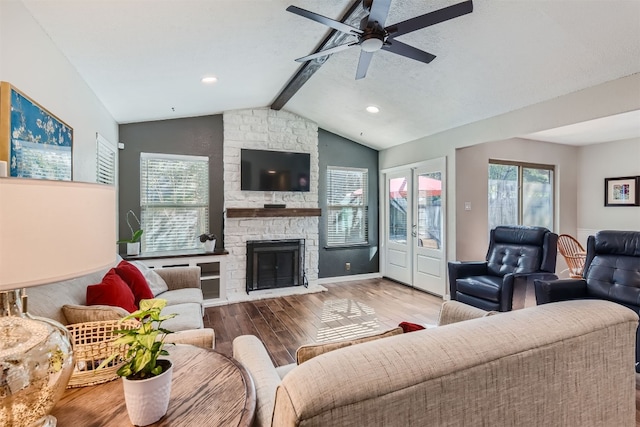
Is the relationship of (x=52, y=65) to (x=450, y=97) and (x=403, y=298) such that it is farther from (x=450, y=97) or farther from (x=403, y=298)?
(x=403, y=298)

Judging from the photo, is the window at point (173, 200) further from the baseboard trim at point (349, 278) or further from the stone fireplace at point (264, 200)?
the baseboard trim at point (349, 278)

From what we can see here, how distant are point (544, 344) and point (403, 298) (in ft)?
12.1

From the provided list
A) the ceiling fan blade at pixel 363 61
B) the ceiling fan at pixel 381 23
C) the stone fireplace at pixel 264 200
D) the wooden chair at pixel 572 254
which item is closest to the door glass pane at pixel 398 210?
the stone fireplace at pixel 264 200

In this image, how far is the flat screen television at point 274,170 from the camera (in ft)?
15.4

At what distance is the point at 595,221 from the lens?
217 inches

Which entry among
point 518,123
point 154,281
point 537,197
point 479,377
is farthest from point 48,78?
point 537,197

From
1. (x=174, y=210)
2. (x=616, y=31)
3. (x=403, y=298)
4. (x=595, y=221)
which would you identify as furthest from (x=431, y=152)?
(x=174, y=210)

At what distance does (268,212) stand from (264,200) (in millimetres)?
250

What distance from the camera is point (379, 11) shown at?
1.97 metres

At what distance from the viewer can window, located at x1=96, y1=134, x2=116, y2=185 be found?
3.20 m

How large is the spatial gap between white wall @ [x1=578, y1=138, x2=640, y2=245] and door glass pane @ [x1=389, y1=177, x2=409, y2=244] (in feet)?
10.7

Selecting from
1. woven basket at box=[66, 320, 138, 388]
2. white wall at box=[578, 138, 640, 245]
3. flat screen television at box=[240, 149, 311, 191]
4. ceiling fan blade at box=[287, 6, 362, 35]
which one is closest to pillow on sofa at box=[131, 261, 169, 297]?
woven basket at box=[66, 320, 138, 388]

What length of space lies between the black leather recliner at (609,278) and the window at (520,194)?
2069 mm

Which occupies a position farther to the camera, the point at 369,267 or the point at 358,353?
the point at 369,267
